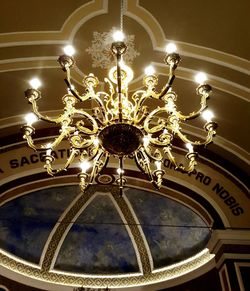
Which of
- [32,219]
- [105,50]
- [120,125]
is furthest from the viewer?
[32,219]

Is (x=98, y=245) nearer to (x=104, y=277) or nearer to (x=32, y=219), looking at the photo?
(x=104, y=277)

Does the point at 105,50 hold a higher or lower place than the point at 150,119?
higher

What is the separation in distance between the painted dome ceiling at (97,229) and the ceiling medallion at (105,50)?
158 inches

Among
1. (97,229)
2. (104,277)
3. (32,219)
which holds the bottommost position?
(104,277)

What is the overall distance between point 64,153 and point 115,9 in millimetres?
2468

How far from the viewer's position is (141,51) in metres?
5.07

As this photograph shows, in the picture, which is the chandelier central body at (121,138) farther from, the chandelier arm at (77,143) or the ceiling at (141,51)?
the ceiling at (141,51)

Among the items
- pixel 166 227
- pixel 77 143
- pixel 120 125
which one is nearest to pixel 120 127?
pixel 120 125

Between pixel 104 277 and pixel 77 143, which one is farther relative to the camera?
pixel 104 277

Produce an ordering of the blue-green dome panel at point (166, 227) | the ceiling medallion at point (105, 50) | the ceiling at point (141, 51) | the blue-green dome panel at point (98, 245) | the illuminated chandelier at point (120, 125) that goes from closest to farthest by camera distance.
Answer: the illuminated chandelier at point (120, 125), the ceiling at point (141, 51), the ceiling medallion at point (105, 50), the blue-green dome panel at point (166, 227), the blue-green dome panel at point (98, 245)

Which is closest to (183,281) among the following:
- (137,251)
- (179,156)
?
(137,251)

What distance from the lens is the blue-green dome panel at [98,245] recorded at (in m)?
9.11

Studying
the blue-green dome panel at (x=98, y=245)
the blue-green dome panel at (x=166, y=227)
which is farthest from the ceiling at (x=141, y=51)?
the blue-green dome panel at (x=98, y=245)

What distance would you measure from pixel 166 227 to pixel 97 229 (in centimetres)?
156
